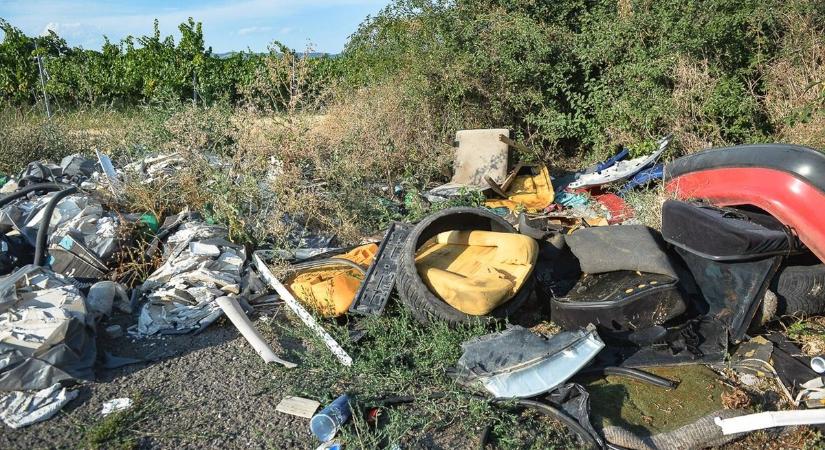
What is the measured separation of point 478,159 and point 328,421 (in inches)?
193

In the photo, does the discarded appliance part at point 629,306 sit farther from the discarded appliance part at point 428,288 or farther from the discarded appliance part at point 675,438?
the discarded appliance part at point 675,438

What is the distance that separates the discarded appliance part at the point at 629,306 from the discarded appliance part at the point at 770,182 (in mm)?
1018

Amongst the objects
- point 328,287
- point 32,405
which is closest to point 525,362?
point 328,287

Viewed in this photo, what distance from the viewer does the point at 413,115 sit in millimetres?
8273

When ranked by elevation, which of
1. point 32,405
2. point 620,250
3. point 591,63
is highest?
point 591,63

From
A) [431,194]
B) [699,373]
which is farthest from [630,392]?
[431,194]

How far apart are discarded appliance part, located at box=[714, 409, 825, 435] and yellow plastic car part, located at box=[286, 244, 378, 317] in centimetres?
239

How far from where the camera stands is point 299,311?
4.23m

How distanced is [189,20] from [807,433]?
61.5 ft

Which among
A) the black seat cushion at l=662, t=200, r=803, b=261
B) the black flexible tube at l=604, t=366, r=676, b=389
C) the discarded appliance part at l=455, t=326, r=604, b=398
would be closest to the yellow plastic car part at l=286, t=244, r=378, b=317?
the discarded appliance part at l=455, t=326, r=604, b=398

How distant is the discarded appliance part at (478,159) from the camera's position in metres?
7.30

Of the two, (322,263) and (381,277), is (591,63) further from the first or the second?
(381,277)

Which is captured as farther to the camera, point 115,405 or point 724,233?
point 724,233

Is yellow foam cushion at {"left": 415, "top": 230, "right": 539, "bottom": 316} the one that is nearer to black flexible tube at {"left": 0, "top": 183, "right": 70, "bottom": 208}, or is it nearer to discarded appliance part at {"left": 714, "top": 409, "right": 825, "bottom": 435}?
discarded appliance part at {"left": 714, "top": 409, "right": 825, "bottom": 435}
